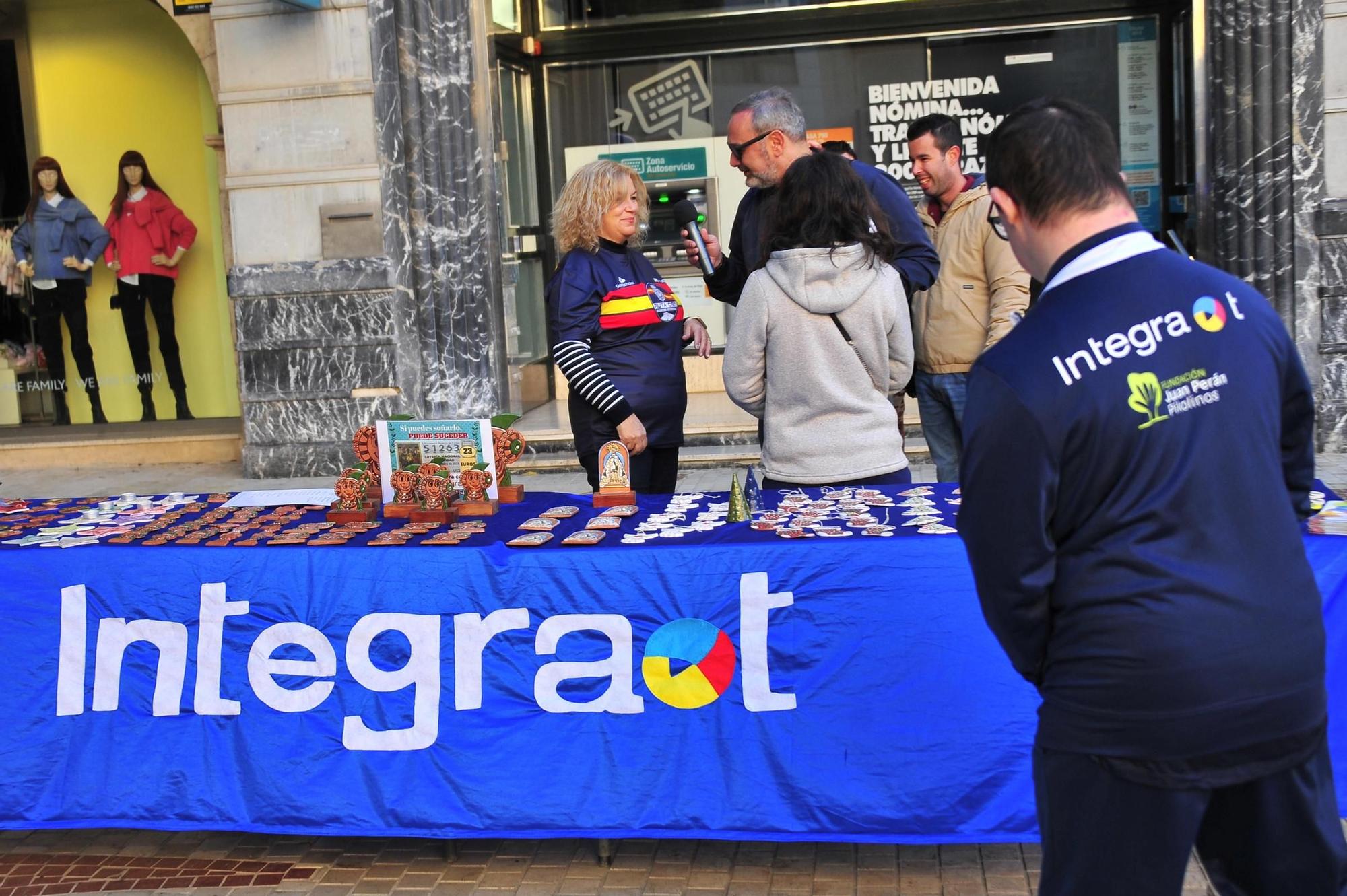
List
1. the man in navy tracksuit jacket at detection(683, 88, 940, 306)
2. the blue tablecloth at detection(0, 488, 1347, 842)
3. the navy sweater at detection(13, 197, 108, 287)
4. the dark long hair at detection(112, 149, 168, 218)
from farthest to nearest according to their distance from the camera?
the navy sweater at detection(13, 197, 108, 287)
the dark long hair at detection(112, 149, 168, 218)
the man in navy tracksuit jacket at detection(683, 88, 940, 306)
the blue tablecloth at detection(0, 488, 1347, 842)

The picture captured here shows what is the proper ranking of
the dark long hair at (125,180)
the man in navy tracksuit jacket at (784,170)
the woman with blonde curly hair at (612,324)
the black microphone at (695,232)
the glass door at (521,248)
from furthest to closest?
the dark long hair at (125,180) → the glass door at (521,248) → the black microphone at (695,232) → the woman with blonde curly hair at (612,324) → the man in navy tracksuit jacket at (784,170)

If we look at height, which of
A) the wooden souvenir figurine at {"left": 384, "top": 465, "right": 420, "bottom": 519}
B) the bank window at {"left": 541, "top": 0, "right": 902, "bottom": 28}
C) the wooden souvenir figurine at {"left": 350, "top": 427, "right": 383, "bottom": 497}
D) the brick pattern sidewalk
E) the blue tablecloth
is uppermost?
the bank window at {"left": 541, "top": 0, "right": 902, "bottom": 28}

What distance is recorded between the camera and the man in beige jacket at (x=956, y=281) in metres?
5.11

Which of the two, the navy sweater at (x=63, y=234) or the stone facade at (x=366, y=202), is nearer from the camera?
the stone facade at (x=366, y=202)

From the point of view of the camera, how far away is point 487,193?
8.66 m

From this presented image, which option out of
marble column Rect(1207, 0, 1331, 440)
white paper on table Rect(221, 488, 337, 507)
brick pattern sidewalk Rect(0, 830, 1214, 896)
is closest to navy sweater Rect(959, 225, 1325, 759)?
brick pattern sidewalk Rect(0, 830, 1214, 896)

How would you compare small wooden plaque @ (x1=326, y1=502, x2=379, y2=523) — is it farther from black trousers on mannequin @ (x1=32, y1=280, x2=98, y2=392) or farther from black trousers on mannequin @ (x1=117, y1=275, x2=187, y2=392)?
black trousers on mannequin @ (x1=32, y1=280, x2=98, y2=392)

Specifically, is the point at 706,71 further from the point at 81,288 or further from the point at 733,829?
the point at 733,829

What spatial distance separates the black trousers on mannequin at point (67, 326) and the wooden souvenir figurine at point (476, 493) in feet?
24.5

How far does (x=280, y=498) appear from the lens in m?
4.43

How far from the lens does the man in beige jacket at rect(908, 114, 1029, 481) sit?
5105 mm

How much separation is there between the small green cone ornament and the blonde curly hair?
121 cm

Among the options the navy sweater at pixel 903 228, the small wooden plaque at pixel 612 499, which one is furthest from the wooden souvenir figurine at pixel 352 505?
the navy sweater at pixel 903 228

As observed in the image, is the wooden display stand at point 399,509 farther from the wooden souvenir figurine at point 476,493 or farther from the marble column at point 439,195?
the marble column at point 439,195
